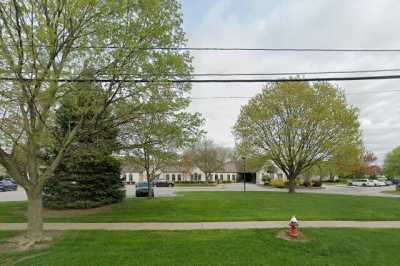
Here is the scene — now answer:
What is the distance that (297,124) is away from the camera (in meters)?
26.8

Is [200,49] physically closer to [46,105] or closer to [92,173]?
[46,105]

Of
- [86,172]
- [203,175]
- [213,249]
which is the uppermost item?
[86,172]

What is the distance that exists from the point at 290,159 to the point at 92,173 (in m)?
20.2

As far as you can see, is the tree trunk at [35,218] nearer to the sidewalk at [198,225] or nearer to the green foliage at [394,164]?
the sidewalk at [198,225]

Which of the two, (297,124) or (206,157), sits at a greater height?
(297,124)

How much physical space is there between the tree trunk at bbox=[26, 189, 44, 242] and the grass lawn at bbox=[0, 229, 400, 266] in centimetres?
70

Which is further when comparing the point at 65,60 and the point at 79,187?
the point at 79,187

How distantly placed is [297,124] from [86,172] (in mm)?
19116

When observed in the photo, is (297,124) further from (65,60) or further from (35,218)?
(35,218)

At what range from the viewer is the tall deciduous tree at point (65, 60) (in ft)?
26.8

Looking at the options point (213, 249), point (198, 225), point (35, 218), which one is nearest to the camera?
point (213, 249)

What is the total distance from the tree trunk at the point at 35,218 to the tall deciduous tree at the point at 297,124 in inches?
889

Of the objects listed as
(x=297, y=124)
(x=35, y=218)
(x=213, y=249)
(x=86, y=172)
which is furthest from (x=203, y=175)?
(x=213, y=249)

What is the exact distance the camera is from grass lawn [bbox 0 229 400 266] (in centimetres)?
684
